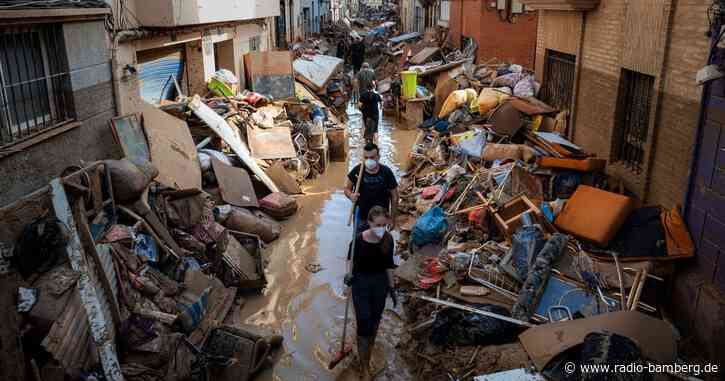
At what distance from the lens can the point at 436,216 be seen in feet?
27.3

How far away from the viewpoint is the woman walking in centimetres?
527

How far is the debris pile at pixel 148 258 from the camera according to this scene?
16.0ft

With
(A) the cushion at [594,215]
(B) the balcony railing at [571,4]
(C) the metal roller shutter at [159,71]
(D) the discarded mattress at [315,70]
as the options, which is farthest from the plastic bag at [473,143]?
(D) the discarded mattress at [315,70]

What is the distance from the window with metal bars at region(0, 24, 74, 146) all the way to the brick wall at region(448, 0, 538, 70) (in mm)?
13055

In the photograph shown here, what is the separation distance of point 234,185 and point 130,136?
209cm

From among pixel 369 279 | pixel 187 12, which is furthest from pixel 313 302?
pixel 187 12

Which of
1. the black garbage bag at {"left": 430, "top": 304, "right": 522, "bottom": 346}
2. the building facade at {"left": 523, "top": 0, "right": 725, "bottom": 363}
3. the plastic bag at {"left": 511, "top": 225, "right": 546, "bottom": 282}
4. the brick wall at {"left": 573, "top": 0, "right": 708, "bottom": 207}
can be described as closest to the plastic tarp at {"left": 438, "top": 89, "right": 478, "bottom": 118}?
the building facade at {"left": 523, "top": 0, "right": 725, "bottom": 363}

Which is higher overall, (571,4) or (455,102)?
(571,4)

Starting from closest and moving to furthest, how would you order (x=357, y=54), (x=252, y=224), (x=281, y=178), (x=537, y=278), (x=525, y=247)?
1. (x=537, y=278)
2. (x=525, y=247)
3. (x=252, y=224)
4. (x=281, y=178)
5. (x=357, y=54)

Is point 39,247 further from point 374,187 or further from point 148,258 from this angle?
point 374,187

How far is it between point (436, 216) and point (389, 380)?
311 cm

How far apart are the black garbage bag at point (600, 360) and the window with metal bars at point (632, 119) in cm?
349

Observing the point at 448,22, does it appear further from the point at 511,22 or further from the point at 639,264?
the point at 639,264

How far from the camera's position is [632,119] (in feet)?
25.8
